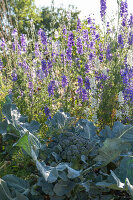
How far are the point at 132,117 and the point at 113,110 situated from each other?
1.12 ft

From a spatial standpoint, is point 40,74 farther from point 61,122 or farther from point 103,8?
point 61,122

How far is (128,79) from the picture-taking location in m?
3.04

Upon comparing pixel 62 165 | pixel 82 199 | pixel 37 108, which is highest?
pixel 62 165

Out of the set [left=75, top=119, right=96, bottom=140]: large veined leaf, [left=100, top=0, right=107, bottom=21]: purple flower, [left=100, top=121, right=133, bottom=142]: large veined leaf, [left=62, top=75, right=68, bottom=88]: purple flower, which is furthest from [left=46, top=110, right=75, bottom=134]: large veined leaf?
[left=100, top=0, right=107, bottom=21]: purple flower

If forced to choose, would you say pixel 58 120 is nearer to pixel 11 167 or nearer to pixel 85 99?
pixel 11 167

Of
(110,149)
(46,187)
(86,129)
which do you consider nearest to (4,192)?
(46,187)

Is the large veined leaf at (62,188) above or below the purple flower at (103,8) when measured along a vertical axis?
below

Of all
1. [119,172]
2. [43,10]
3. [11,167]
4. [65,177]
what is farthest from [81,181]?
[43,10]

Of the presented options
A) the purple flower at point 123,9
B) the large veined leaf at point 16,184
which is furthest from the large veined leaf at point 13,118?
the purple flower at point 123,9

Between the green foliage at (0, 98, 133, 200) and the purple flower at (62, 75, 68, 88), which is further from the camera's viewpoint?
the purple flower at (62, 75, 68, 88)

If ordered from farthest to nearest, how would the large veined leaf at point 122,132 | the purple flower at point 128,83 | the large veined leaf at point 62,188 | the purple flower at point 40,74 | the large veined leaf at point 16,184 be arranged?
the purple flower at point 40,74 → the purple flower at point 128,83 → the large veined leaf at point 122,132 → the large veined leaf at point 16,184 → the large veined leaf at point 62,188

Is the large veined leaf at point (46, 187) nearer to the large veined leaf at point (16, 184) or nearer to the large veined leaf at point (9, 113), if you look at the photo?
the large veined leaf at point (16, 184)

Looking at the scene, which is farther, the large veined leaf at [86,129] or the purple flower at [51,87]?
the purple flower at [51,87]

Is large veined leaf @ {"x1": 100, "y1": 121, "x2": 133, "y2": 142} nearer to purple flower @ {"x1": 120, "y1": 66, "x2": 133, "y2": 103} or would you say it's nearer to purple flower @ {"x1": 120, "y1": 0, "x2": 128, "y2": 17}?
purple flower @ {"x1": 120, "y1": 66, "x2": 133, "y2": 103}
